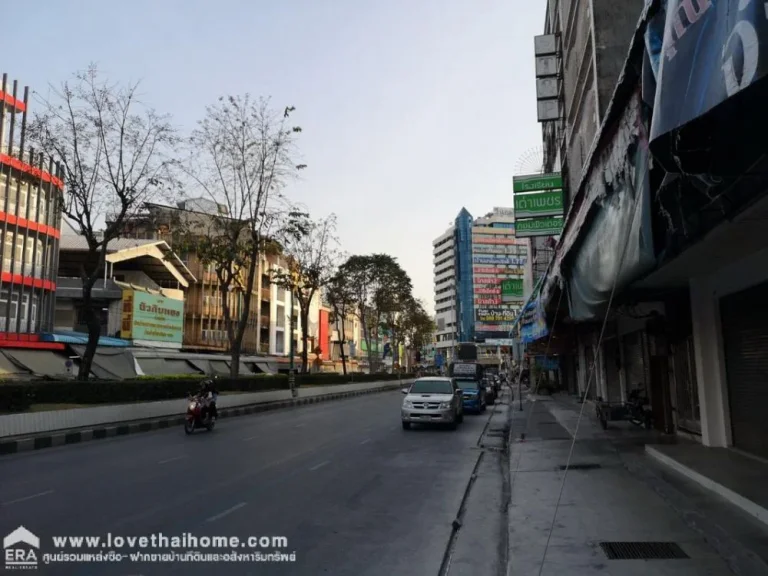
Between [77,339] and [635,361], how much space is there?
32.4 m

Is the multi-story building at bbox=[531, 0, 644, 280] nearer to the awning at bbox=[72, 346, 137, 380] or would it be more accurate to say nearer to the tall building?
the awning at bbox=[72, 346, 137, 380]

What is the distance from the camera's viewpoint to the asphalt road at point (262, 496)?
571cm

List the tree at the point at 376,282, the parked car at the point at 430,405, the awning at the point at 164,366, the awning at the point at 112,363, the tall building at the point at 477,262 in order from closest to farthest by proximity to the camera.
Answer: the parked car at the point at 430,405 → the awning at the point at 112,363 → the awning at the point at 164,366 → the tree at the point at 376,282 → the tall building at the point at 477,262

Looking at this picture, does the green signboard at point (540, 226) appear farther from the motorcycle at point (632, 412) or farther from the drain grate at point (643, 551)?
the drain grate at point (643, 551)

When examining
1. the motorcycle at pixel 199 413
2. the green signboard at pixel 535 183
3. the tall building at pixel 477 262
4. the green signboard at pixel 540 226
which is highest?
the tall building at pixel 477 262

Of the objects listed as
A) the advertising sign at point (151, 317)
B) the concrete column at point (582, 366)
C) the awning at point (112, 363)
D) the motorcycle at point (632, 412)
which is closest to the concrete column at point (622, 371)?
the motorcycle at point (632, 412)

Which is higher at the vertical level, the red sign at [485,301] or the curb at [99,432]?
the red sign at [485,301]

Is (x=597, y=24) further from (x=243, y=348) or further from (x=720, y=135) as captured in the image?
(x=243, y=348)

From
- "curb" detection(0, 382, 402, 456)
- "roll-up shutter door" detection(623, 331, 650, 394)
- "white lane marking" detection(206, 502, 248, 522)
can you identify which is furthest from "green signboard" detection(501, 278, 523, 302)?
"white lane marking" detection(206, 502, 248, 522)

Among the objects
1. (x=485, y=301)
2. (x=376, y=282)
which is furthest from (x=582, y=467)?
(x=485, y=301)

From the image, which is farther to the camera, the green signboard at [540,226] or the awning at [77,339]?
the awning at [77,339]

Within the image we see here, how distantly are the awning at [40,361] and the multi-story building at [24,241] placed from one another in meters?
0.53

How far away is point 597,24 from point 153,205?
697 inches

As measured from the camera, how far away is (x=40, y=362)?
1300 inches
